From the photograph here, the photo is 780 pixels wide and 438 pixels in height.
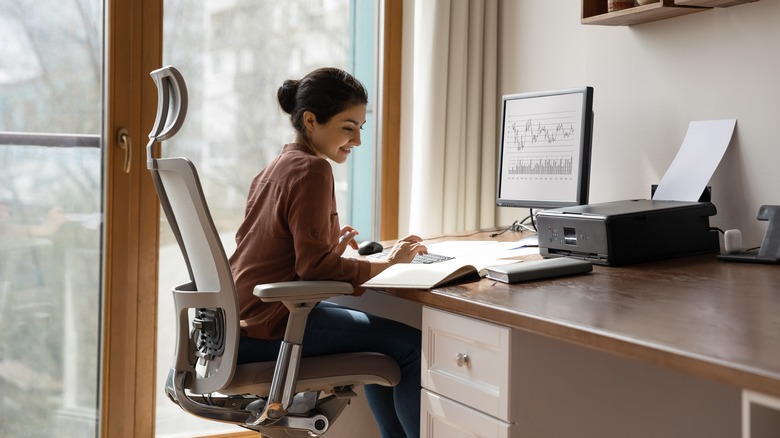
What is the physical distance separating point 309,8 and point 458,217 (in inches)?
37.0

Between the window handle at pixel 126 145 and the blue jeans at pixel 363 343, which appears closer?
the blue jeans at pixel 363 343

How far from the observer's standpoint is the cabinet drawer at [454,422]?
54.4 inches

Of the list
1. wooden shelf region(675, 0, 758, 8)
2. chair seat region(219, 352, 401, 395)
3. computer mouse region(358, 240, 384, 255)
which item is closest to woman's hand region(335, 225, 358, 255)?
computer mouse region(358, 240, 384, 255)

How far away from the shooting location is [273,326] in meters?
1.77

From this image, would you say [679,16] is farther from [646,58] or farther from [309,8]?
[309,8]

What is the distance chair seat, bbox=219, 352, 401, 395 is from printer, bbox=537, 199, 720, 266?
0.49 metres

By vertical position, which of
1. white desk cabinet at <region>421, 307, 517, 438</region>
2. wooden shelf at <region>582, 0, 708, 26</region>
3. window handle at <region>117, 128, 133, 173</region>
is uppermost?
wooden shelf at <region>582, 0, 708, 26</region>

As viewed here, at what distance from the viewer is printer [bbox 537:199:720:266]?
1.76 meters

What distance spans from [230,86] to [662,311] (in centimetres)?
189

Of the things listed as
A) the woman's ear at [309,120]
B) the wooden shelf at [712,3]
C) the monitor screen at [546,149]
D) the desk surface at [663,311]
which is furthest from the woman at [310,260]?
the wooden shelf at [712,3]

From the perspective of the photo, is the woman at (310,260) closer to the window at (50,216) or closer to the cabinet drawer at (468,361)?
the cabinet drawer at (468,361)

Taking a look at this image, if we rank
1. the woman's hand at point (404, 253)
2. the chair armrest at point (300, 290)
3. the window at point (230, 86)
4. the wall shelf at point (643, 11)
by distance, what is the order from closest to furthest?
the chair armrest at point (300, 290), the woman's hand at point (404, 253), the wall shelf at point (643, 11), the window at point (230, 86)

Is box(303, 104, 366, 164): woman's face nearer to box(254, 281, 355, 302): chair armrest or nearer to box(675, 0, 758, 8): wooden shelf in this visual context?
box(254, 281, 355, 302): chair armrest

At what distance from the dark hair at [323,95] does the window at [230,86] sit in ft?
2.61
